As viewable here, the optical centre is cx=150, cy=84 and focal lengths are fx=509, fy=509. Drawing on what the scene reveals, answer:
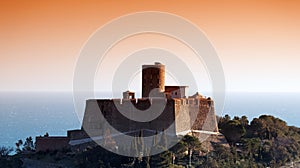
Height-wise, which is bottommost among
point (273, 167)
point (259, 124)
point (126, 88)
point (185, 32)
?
point (273, 167)

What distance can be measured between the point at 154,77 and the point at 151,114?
72.7 inches

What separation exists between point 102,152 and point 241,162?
494cm

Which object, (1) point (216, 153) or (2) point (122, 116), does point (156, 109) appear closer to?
(2) point (122, 116)

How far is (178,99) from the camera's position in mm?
19172

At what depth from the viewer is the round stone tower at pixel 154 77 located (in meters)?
20.1

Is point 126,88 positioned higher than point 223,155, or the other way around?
point 126,88

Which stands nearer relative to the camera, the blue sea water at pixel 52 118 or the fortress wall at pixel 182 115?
the fortress wall at pixel 182 115

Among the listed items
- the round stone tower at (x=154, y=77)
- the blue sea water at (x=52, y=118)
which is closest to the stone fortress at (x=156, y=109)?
the round stone tower at (x=154, y=77)

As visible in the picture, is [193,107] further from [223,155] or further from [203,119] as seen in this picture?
[223,155]

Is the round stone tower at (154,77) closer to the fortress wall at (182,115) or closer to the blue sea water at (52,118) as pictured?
the fortress wall at (182,115)

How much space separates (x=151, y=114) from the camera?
1897 centimetres

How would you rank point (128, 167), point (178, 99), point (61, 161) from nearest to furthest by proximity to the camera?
point (128, 167) → point (61, 161) → point (178, 99)

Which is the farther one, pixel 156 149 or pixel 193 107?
pixel 193 107

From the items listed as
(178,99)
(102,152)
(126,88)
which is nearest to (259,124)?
(178,99)
